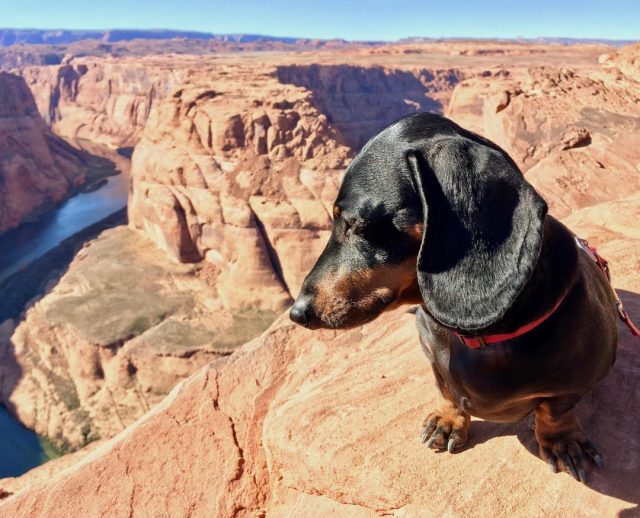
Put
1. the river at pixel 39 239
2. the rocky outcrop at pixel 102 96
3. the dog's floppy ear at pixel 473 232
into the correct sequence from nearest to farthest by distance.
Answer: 1. the dog's floppy ear at pixel 473 232
2. the river at pixel 39 239
3. the rocky outcrop at pixel 102 96

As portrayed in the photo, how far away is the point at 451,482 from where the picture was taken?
268 cm

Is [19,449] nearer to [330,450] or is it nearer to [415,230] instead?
[330,450]

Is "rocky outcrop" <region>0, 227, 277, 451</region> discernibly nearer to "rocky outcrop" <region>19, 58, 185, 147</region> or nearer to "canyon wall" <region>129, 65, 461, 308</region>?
"canyon wall" <region>129, 65, 461, 308</region>

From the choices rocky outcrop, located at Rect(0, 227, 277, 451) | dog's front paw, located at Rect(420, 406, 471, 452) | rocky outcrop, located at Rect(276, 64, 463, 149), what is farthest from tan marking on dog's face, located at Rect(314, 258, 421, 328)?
rocky outcrop, located at Rect(276, 64, 463, 149)

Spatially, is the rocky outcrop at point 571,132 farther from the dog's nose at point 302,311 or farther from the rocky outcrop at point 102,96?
the rocky outcrop at point 102,96

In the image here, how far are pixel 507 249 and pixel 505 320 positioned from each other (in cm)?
34

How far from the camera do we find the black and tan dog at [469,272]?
160 cm

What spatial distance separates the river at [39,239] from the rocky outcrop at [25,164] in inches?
45.3

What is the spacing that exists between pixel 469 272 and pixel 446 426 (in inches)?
61.5

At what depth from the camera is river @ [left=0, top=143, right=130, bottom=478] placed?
55.6 ft

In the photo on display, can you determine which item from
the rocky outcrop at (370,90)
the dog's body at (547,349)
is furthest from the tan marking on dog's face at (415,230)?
the rocky outcrop at (370,90)

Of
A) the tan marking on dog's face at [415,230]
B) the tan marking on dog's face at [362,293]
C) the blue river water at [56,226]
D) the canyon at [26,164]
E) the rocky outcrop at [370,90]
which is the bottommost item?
the blue river water at [56,226]

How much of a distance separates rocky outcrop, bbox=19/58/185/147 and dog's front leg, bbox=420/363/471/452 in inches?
2231

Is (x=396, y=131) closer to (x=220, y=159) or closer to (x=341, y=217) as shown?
(x=341, y=217)
